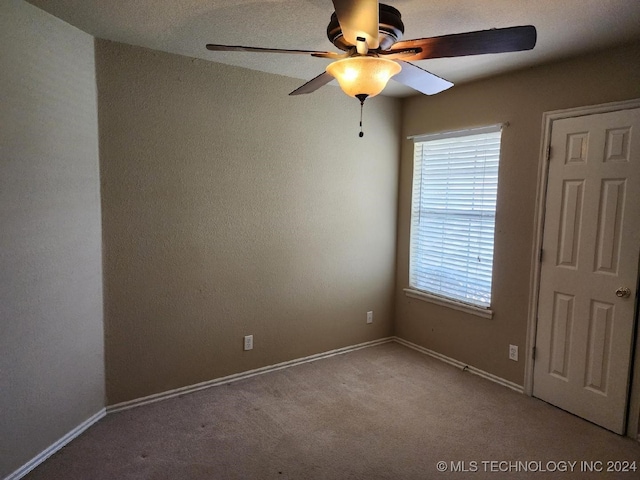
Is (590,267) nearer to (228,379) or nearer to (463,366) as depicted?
(463,366)

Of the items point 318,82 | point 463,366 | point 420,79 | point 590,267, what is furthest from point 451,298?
point 318,82

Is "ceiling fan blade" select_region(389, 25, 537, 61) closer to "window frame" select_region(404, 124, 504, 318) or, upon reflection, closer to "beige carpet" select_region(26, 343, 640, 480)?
"window frame" select_region(404, 124, 504, 318)

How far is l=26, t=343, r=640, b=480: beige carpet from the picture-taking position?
2.23 metres

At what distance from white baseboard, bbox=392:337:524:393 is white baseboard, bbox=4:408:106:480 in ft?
8.94

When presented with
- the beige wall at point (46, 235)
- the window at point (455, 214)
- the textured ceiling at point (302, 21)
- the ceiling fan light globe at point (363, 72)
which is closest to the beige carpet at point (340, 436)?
the beige wall at point (46, 235)

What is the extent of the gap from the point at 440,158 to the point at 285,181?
145 centimetres

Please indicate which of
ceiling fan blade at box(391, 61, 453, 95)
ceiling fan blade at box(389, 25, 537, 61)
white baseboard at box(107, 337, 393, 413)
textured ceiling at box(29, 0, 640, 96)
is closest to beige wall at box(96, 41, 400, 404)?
white baseboard at box(107, 337, 393, 413)

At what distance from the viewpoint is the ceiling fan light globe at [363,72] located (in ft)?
5.44

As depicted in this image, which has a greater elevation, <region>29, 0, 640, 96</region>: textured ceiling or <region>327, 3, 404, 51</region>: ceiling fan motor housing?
<region>29, 0, 640, 96</region>: textured ceiling

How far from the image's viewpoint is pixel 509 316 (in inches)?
127

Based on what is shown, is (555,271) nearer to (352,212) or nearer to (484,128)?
(484,128)

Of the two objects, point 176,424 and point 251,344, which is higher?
point 251,344

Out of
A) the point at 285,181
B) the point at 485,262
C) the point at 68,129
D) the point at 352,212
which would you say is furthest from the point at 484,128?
the point at 68,129

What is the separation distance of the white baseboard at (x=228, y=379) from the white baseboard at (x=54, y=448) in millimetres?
124
